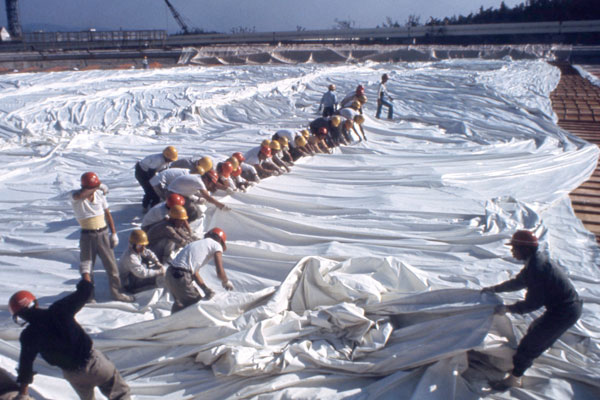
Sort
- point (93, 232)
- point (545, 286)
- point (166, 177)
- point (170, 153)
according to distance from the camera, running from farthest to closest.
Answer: point (170, 153) < point (166, 177) < point (93, 232) < point (545, 286)

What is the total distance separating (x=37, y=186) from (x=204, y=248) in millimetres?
4666

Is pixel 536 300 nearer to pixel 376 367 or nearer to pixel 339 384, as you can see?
pixel 376 367

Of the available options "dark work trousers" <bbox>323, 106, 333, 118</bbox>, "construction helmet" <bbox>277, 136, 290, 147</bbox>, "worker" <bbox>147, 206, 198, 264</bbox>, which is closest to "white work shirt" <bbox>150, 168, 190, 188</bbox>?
"worker" <bbox>147, 206, 198, 264</bbox>

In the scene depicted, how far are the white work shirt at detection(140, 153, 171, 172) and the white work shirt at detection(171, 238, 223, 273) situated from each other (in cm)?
236

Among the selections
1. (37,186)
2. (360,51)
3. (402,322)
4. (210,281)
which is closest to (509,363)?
(402,322)

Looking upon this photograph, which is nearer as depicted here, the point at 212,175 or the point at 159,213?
the point at 159,213

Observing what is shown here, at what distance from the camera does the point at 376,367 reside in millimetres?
2660

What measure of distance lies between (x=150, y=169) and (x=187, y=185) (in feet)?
3.59

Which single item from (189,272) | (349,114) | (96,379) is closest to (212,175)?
(189,272)

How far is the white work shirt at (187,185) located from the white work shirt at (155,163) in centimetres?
93

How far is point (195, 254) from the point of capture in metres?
3.18

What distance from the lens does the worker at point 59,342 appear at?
2.27 m

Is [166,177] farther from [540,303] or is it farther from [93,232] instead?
[540,303]

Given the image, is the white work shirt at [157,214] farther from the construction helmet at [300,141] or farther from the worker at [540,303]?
the construction helmet at [300,141]
